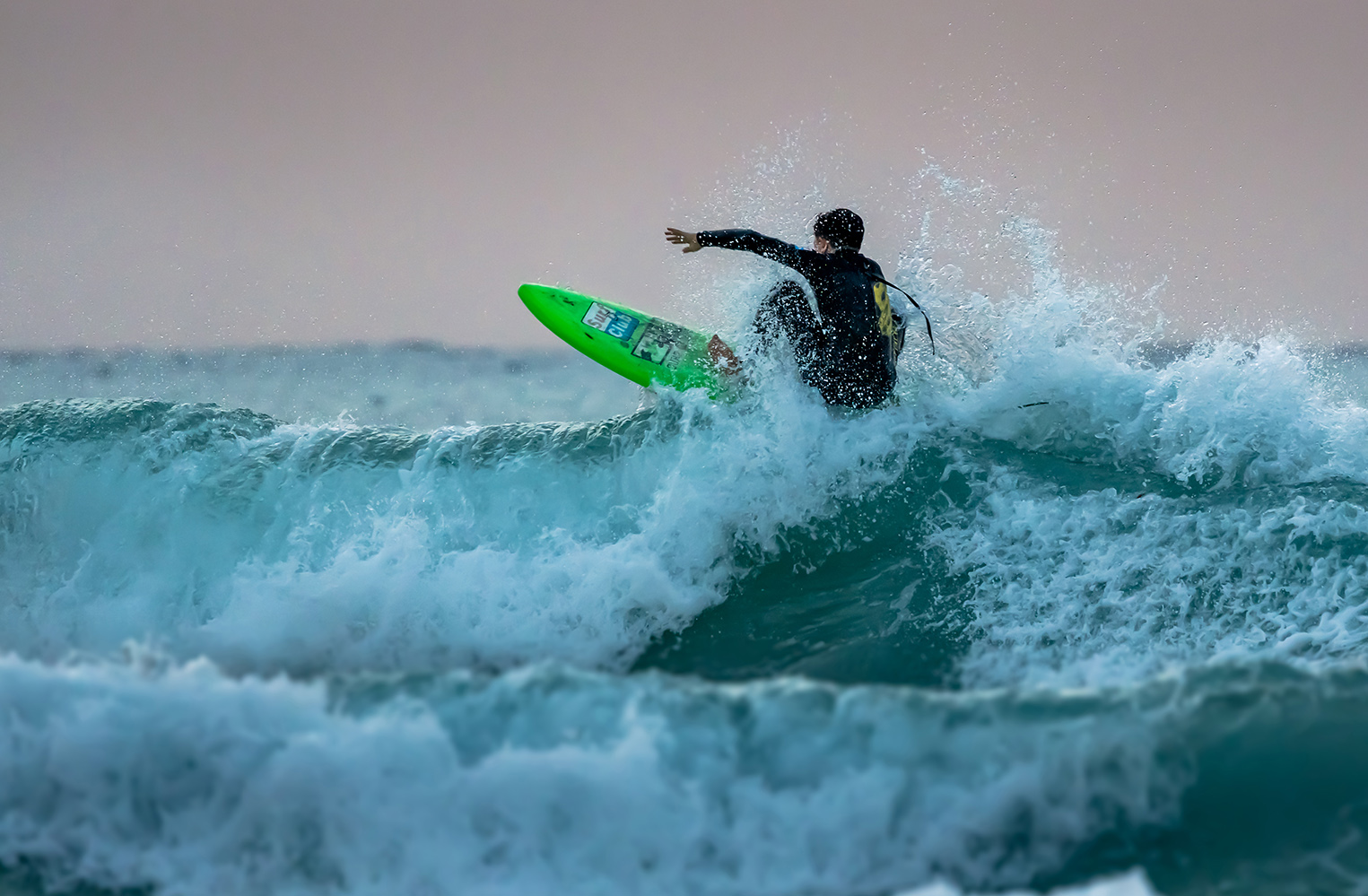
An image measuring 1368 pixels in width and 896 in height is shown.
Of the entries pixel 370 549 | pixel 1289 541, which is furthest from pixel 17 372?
pixel 1289 541

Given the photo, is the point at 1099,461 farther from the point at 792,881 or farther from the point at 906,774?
the point at 792,881

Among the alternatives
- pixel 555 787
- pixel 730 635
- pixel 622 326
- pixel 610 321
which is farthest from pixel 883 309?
pixel 555 787

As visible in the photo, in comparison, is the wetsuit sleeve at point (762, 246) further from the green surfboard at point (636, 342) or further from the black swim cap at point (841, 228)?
the green surfboard at point (636, 342)

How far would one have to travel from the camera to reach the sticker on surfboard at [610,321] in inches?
261

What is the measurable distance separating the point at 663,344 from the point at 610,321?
19.2 inches

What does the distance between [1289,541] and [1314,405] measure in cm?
141

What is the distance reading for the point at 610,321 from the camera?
6.71 m

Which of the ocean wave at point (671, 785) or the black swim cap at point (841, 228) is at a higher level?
the black swim cap at point (841, 228)

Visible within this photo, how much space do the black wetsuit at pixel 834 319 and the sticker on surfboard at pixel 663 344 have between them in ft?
1.98

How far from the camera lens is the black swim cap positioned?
232 inches

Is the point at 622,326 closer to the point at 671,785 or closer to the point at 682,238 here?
the point at 682,238

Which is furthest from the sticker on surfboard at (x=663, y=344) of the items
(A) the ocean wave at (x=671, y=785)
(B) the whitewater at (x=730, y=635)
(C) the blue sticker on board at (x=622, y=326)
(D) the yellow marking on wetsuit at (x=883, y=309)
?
(A) the ocean wave at (x=671, y=785)

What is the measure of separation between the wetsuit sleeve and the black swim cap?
23cm

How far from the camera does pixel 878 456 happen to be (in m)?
5.95
